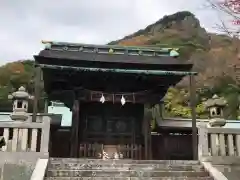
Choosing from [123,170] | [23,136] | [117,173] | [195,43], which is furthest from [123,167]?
[195,43]

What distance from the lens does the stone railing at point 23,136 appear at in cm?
1022

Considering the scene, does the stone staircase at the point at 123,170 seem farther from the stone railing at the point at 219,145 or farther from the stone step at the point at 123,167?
the stone railing at the point at 219,145

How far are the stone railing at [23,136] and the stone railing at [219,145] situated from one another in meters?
4.72

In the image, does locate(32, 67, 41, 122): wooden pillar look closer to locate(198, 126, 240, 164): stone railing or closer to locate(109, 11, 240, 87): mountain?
locate(198, 126, 240, 164): stone railing

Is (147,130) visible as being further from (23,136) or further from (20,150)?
(20,150)

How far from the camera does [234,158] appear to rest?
34.9 feet

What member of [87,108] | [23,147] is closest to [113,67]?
[87,108]

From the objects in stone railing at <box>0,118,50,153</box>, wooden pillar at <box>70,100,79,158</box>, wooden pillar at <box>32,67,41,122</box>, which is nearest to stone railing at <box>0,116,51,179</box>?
stone railing at <box>0,118,50,153</box>

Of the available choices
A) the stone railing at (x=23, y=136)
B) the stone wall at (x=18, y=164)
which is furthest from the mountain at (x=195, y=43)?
the stone wall at (x=18, y=164)

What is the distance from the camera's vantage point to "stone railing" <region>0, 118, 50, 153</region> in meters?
10.2

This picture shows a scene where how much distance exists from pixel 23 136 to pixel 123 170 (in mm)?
3139

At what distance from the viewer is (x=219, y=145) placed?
10836 mm

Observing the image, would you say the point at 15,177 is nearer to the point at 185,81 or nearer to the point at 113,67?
the point at 113,67

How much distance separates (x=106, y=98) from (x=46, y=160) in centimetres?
505
